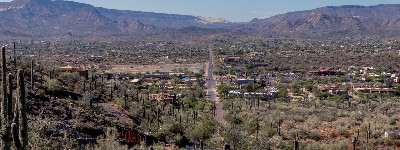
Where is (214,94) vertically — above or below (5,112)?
below

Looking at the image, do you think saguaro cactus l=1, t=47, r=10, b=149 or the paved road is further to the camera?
the paved road

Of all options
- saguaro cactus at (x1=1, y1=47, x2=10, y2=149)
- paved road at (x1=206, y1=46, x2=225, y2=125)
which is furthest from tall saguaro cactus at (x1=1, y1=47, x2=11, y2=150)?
paved road at (x1=206, y1=46, x2=225, y2=125)

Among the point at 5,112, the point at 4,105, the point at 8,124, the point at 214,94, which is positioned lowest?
the point at 214,94

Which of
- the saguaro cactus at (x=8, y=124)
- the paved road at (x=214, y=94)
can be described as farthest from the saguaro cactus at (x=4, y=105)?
the paved road at (x=214, y=94)

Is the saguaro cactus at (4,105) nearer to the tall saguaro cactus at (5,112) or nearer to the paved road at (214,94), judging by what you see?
the tall saguaro cactus at (5,112)

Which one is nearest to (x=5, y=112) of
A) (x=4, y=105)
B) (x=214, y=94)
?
(x=4, y=105)

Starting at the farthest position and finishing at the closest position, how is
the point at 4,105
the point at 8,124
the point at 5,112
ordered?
the point at 5,112 → the point at 4,105 → the point at 8,124

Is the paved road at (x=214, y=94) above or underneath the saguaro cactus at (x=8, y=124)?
underneath

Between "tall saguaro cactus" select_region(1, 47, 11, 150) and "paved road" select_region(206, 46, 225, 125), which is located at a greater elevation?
"tall saguaro cactus" select_region(1, 47, 11, 150)

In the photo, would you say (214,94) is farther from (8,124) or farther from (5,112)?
(8,124)

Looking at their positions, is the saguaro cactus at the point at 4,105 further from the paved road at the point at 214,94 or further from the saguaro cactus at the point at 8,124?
the paved road at the point at 214,94

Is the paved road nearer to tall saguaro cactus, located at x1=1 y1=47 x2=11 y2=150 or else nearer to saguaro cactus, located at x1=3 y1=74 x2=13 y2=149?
tall saguaro cactus, located at x1=1 y1=47 x2=11 y2=150

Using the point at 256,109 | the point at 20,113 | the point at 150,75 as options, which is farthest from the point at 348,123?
the point at 150,75

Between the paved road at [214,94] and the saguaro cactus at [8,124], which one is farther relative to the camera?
the paved road at [214,94]
